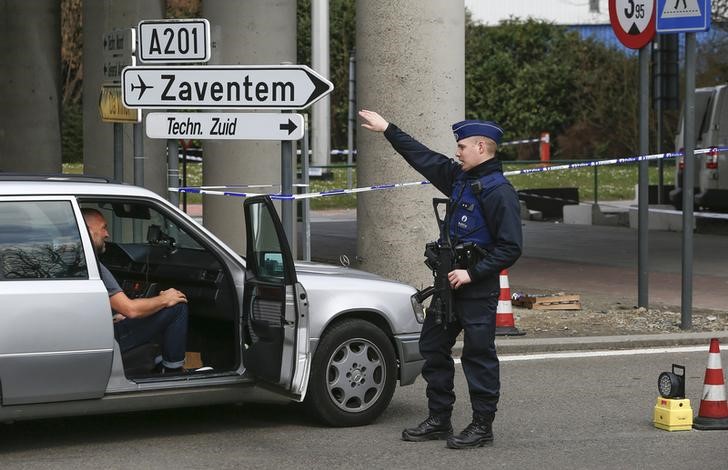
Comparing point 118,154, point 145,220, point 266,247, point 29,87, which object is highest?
point 29,87

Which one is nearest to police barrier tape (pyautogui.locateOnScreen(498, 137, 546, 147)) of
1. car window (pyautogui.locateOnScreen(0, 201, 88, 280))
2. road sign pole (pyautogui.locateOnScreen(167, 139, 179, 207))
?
road sign pole (pyautogui.locateOnScreen(167, 139, 179, 207))

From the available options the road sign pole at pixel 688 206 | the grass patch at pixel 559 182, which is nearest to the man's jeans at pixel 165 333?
the road sign pole at pixel 688 206

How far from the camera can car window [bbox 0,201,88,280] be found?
7.43 metres

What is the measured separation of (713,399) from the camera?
8.35 metres

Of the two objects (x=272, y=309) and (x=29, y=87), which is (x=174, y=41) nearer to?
(x=272, y=309)

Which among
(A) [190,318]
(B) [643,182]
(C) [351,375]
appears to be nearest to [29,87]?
(B) [643,182]

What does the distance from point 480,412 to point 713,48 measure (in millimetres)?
25390

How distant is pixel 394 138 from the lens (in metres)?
8.06

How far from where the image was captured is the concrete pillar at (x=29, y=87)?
22141mm

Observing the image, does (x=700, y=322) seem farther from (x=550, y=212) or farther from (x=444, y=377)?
(x=550, y=212)

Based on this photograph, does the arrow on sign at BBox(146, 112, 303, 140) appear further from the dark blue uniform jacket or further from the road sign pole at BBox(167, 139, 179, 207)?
the dark blue uniform jacket

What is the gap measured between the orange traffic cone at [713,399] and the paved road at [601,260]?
5.42m

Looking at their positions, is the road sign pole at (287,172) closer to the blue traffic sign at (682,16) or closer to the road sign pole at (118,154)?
the road sign pole at (118,154)

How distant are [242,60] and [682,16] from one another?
4814mm
